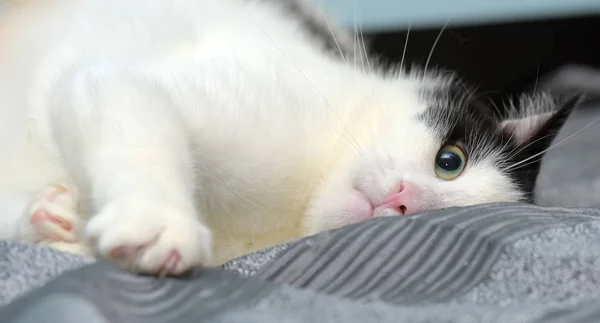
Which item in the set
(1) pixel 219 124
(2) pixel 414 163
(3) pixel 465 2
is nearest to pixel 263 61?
(1) pixel 219 124

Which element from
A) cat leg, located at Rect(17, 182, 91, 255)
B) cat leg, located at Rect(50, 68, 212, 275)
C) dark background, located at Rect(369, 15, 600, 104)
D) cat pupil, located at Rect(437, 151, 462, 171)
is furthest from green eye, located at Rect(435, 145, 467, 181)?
dark background, located at Rect(369, 15, 600, 104)

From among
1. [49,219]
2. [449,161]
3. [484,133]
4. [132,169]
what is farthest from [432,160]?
[49,219]

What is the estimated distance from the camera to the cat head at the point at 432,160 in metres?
1.11

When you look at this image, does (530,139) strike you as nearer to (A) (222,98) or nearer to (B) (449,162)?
(B) (449,162)

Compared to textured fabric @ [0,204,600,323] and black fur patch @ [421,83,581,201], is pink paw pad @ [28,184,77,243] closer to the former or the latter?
textured fabric @ [0,204,600,323]

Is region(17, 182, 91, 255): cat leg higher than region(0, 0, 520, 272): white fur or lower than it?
lower

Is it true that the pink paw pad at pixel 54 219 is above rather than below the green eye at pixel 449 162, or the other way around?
below

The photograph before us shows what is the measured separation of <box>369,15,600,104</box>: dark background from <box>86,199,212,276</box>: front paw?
1.45 m

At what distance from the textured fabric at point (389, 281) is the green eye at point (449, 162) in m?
0.19

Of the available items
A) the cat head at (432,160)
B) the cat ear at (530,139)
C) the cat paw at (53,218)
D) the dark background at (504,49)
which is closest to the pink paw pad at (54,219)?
the cat paw at (53,218)

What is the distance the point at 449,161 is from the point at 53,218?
698 mm

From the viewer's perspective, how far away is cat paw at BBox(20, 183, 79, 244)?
3.40ft

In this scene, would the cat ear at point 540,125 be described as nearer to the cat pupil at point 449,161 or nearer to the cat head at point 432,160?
the cat head at point 432,160

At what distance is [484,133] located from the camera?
1.27 metres
